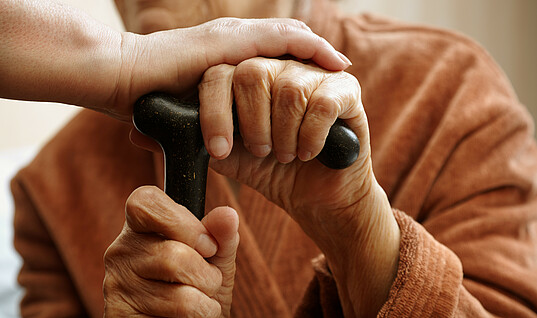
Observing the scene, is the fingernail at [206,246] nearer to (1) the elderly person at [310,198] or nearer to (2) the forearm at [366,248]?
(1) the elderly person at [310,198]

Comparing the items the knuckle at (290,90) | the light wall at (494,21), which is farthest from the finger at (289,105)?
the light wall at (494,21)

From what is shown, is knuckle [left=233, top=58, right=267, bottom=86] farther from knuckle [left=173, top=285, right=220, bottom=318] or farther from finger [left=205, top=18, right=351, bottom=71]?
knuckle [left=173, top=285, right=220, bottom=318]

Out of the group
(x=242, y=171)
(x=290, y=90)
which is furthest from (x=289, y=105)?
(x=242, y=171)

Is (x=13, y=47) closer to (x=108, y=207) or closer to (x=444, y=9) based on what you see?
(x=108, y=207)

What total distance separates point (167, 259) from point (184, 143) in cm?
10

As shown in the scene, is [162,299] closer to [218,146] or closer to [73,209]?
[218,146]

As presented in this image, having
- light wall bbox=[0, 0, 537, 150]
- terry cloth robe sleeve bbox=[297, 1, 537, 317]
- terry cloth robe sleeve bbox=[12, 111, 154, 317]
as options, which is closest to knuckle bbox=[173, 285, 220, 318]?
terry cloth robe sleeve bbox=[297, 1, 537, 317]

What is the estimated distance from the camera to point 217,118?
45cm

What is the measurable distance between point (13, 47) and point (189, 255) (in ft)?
0.75

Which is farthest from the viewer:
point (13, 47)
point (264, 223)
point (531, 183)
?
point (264, 223)

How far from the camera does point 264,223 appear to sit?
0.96 meters

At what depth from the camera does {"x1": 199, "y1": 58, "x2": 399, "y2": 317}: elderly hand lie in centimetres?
46

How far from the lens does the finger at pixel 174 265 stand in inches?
17.9

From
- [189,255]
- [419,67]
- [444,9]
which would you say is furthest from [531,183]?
[444,9]
